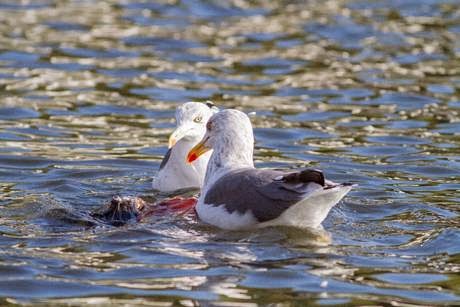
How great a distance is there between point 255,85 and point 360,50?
2.75 m

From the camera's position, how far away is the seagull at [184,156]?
464 inches

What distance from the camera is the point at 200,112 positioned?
39.7 ft

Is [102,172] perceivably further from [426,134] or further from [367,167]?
[426,134]

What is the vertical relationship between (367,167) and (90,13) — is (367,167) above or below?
below

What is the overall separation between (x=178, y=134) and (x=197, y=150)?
70 centimetres

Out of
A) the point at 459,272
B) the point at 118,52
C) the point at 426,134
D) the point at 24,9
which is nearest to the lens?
the point at 459,272

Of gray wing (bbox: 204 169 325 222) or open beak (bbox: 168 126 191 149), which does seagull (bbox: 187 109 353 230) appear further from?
open beak (bbox: 168 126 191 149)

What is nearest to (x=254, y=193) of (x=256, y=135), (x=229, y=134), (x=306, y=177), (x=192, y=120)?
(x=306, y=177)

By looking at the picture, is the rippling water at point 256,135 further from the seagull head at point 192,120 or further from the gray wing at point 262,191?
the seagull head at point 192,120

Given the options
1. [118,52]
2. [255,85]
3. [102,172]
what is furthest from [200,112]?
[118,52]

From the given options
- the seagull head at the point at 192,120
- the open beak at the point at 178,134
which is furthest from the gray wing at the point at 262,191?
the seagull head at the point at 192,120

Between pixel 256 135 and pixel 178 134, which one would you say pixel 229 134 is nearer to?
pixel 178 134

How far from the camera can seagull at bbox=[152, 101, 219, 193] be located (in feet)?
38.7

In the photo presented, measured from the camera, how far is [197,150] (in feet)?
36.3
